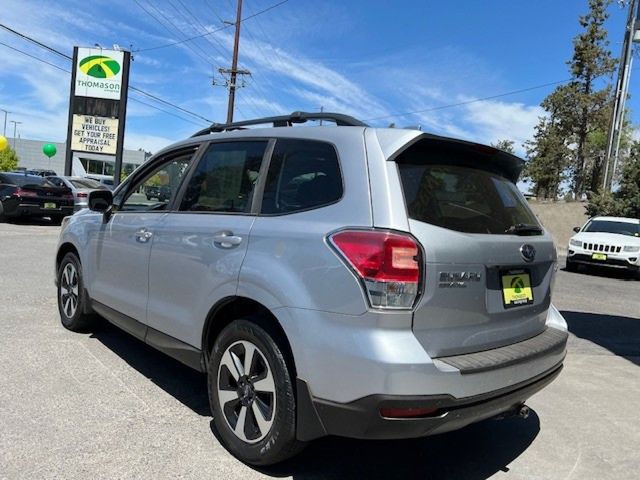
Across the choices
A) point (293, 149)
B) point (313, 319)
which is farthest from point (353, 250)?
point (293, 149)

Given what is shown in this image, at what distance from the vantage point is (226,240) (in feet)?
10.8

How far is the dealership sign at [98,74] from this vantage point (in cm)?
2205

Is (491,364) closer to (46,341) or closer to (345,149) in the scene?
(345,149)

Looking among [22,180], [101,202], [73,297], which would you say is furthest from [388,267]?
[22,180]

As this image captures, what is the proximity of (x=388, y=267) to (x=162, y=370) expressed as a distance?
2756mm

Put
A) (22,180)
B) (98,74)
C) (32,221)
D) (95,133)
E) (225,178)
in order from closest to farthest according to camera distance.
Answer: (225,178)
(22,180)
(32,221)
(98,74)
(95,133)

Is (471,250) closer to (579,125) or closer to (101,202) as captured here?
(101,202)

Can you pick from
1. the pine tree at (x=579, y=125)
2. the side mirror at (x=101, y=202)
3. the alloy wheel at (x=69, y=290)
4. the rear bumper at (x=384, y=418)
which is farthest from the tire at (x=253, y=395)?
the pine tree at (x=579, y=125)

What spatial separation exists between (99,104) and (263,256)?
21.8 m

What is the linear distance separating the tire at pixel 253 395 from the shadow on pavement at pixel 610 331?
15.1ft

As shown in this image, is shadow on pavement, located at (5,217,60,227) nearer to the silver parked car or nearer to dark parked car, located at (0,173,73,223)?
dark parked car, located at (0,173,73,223)

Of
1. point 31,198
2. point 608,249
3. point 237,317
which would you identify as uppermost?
point 608,249

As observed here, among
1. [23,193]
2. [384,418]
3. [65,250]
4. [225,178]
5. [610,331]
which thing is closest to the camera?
[384,418]

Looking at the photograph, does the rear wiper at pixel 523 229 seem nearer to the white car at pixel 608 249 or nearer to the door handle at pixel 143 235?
the door handle at pixel 143 235
